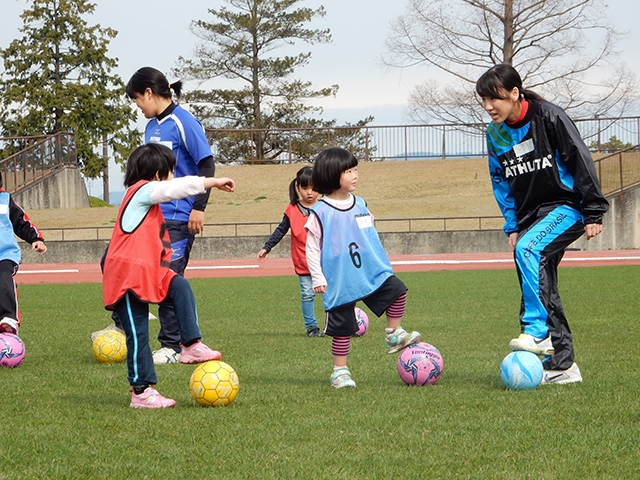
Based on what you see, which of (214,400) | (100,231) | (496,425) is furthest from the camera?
(100,231)

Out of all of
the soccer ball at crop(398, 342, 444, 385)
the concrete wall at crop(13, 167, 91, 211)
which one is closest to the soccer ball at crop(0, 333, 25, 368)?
the soccer ball at crop(398, 342, 444, 385)

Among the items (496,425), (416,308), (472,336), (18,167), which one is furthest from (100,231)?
(496,425)

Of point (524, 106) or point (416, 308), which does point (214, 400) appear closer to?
point (524, 106)

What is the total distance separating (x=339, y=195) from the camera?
21.0 feet

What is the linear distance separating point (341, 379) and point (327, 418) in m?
1.12

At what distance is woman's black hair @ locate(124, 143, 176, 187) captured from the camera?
5742 mm

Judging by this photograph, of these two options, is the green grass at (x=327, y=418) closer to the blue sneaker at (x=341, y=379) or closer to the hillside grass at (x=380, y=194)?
the blue sneaker at (x=341, y=379)

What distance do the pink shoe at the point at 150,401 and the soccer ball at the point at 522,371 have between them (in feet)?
6.88

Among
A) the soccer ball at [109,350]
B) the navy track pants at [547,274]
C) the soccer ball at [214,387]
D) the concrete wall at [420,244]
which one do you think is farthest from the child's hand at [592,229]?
Answer: the concrete wall at [420,244]

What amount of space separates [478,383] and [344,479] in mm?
2534

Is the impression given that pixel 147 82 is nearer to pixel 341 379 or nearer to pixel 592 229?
pixel 341 379

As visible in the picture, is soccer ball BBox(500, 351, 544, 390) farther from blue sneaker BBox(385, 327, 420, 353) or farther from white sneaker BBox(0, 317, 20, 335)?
white sneaker BBox(0, 317, 20, 335)

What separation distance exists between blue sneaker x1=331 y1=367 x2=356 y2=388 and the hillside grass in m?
23.1

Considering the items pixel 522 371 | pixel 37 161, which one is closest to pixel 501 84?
pixel 522 371
